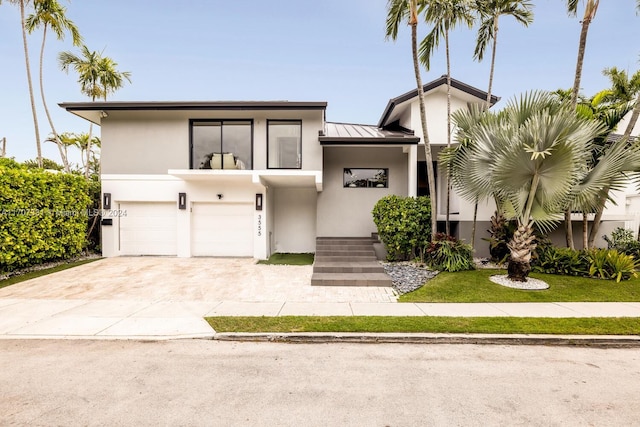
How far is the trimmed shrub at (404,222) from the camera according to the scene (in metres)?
9.88

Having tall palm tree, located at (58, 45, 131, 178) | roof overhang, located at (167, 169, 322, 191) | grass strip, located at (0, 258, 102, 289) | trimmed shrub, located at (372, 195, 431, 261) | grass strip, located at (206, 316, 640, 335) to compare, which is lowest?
grass strip, located at (206, 316, 640, 335)

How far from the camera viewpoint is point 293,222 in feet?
42.7

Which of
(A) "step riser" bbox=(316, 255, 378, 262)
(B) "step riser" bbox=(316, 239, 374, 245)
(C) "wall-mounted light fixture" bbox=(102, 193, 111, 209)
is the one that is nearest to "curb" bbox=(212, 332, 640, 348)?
(A) "step riser" bbox=(316, 255, 378, 262)

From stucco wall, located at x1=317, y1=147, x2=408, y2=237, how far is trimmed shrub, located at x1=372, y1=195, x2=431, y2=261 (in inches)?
90.8

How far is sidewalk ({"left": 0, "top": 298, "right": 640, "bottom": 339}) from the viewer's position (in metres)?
4.91

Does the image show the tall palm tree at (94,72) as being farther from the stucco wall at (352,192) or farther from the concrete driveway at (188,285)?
the stucco wall at (352,192)

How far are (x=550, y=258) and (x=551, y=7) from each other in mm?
7864

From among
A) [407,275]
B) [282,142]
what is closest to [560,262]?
[407,275]

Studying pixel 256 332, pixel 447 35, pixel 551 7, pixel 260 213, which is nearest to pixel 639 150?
pixel 551 7

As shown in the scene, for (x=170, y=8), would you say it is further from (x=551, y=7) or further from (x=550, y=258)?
(x=550, y=258)

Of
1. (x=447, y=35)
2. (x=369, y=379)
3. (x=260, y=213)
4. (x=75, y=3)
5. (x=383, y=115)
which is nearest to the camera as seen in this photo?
(x=369, y=379)

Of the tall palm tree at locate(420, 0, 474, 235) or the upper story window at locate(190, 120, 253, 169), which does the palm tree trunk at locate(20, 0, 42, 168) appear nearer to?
the upper story window at locate(190, 120, 253, 169)

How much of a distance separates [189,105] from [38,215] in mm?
5842

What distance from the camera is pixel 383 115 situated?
13.7 metres
